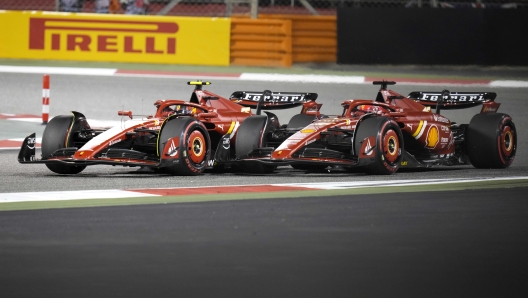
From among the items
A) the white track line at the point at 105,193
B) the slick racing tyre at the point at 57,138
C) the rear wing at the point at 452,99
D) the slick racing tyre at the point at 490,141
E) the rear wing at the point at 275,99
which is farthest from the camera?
the rear wing at the point at 452,99

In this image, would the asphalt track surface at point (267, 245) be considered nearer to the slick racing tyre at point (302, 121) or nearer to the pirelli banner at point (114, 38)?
the slick racing tyre at point (302, 121)

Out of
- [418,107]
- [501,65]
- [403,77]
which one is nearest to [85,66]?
[403,77]

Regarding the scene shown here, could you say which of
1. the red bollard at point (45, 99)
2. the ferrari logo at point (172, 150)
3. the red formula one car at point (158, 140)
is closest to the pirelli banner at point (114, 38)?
the red bollard at point (45, 99)

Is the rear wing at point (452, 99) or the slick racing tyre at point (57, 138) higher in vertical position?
the rear wing at point (452, 99)

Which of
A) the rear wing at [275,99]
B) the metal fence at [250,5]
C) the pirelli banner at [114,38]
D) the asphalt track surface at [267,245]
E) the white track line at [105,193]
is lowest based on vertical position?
the asphalt track surface at [267,245]

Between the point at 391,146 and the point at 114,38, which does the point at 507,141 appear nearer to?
the point at 391,146

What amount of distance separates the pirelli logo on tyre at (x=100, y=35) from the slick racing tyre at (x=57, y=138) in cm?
1215

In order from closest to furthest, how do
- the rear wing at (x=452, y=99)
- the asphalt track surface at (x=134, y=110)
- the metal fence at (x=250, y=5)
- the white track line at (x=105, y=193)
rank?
the white track line at (x=105, y=193) → the asphalt track surface at (x=134, y=110) → the rear wing at (x=452, y=99) → the metal fence at (x=250, y=5)

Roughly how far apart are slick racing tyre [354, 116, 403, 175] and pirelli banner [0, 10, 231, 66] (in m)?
12.4

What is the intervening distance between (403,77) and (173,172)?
12189mm

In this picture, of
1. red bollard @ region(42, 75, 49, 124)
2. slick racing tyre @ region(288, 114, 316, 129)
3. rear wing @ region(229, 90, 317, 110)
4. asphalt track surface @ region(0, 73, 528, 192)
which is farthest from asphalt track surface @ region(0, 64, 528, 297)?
red bollard @ region(42, 75, 49, 124)

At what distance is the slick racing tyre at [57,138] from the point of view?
1179cm

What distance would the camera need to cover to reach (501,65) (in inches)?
916

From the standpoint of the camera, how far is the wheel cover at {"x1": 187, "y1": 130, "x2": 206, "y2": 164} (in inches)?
460
